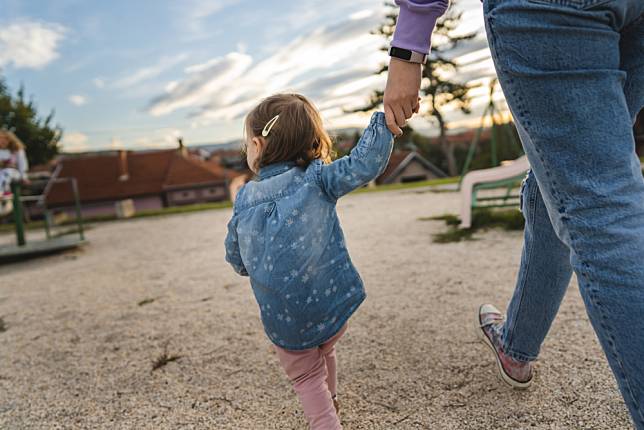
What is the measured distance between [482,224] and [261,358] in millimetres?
2857

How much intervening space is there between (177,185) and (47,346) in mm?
30140

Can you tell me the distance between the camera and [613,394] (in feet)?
4.14

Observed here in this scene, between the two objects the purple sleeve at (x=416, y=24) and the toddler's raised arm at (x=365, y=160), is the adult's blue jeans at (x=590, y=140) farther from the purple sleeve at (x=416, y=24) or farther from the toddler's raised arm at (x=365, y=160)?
the toddler's raised arm at (x=365, y=160)

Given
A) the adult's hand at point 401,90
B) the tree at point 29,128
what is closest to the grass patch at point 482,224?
the adult's hand at point 401,90

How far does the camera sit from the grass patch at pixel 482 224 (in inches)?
150

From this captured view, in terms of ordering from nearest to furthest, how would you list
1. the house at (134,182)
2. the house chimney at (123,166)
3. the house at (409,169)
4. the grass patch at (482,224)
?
the grass patch at (482,224) → the house at (134,182) → the house chimney at (123,166) → the house at (409,169)

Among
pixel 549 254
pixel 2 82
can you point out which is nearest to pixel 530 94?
pixel 549 254

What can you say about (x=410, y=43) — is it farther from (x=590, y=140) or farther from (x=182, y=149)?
(x=182, y=149)

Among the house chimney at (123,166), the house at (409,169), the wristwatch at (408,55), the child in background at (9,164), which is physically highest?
the wristwatch at (408,55)

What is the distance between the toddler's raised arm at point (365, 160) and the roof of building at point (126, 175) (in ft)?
99.0

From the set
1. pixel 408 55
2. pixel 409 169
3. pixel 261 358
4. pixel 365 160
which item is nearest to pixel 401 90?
pixel 408 55

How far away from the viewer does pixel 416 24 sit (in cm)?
99

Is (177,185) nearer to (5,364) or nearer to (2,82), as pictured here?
(2,82)

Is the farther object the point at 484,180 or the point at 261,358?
the point at 484,180
